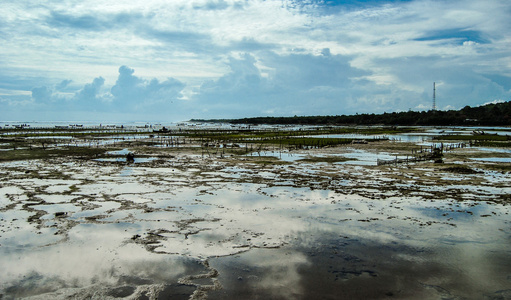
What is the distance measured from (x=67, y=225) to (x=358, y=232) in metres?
12.3

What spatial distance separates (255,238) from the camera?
44.2ft

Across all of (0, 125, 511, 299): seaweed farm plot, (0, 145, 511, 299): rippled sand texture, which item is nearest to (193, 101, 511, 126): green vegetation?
(0, 125, 511, 299): seaweed farm plot

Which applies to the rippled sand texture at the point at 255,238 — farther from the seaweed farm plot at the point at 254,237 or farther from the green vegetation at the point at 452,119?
the green vegetation at the point at 452,119

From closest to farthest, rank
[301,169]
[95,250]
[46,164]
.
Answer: [95,250] → [301,169] → [46,164]

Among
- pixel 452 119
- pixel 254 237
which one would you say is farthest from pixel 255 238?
pixel 452 119

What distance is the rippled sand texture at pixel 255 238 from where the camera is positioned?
9.81 meters

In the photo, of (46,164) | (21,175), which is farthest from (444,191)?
(46,164)

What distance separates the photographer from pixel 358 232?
46.3ft

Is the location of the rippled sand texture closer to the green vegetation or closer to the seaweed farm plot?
the seaweed farm plot

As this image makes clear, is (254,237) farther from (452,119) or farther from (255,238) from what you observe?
(452,119)

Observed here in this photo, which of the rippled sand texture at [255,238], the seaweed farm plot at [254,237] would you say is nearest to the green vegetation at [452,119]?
the seaweed farm plot at [254,237]

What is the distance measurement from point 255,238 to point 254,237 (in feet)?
0.38

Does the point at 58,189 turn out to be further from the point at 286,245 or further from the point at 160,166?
the point at 286,245

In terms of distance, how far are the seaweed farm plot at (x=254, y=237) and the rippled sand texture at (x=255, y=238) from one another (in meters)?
0.06
